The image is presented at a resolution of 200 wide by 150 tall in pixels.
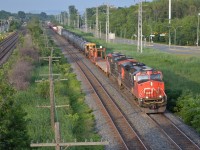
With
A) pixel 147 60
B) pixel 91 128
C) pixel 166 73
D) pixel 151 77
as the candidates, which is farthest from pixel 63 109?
pixel 147 60

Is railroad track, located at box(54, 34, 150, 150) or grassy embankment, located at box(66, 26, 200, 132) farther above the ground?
grassy embankment, located at box(66, 26, 200, 132)

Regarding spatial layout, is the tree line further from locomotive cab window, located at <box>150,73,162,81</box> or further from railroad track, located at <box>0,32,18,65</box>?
locomotive cab window, located at <box>150,73,162,81</box>

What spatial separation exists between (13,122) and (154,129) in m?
9.98

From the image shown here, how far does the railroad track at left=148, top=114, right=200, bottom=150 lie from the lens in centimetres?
1976

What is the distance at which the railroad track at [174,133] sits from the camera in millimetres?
19759

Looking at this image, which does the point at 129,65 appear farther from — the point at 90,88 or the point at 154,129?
the point at 154,129

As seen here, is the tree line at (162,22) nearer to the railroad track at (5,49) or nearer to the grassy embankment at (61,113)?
the railroad track at (5,49)

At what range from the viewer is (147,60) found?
176 ft

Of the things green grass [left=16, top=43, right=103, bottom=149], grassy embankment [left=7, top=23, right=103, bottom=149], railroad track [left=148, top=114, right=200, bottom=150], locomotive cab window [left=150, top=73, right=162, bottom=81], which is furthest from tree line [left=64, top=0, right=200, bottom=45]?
railroad track [left=148, top=114, right=200, bottom=150]

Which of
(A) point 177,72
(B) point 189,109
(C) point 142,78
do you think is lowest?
(B) point 189,109

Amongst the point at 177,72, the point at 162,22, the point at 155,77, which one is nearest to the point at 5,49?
the point at 177,72

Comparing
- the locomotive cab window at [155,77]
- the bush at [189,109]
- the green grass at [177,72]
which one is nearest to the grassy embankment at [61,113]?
the locomotive cab window at [155,77]

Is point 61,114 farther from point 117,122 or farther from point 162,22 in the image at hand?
point 162,22

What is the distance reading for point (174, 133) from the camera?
2181 cm
